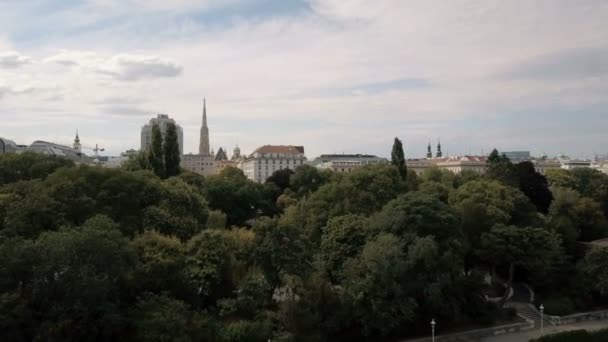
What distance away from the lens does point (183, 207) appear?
2966 centimetres

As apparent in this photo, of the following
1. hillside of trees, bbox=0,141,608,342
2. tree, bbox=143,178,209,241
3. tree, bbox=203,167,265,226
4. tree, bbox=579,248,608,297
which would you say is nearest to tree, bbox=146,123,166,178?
tree, bbox=203,167,265,226

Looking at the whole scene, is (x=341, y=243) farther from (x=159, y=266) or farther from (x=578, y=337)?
(x=578, y=337)

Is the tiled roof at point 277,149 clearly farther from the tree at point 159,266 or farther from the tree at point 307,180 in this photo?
the tree at point 159,266

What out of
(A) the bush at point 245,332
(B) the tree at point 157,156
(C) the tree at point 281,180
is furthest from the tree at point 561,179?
(A) the bush at point 245,332

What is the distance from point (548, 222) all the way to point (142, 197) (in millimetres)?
26350

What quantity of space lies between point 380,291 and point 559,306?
13.1 m

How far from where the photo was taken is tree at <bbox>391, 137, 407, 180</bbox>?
165 feet

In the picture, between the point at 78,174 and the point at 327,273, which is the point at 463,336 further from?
the point at 78,174

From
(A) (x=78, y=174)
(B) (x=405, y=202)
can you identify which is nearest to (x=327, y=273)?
(B) (x=405, y=202)

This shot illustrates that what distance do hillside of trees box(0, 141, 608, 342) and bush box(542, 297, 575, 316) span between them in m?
0.09

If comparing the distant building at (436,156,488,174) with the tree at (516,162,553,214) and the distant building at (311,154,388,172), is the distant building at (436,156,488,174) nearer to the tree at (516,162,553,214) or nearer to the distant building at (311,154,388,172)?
the distant building at (311,154,388,172)

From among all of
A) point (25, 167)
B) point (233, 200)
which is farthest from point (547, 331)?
point (25, 167)

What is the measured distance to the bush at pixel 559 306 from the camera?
102 ft

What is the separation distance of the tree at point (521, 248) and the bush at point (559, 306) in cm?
226
